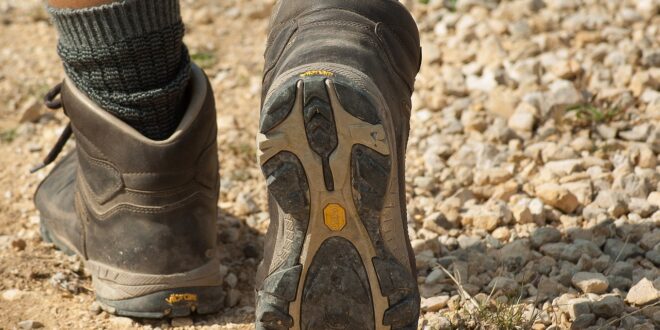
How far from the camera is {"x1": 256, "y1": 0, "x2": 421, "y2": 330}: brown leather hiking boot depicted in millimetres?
1812

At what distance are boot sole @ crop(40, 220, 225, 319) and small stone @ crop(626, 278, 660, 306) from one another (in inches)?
39.7

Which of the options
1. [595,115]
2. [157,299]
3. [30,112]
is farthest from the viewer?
[30,112]

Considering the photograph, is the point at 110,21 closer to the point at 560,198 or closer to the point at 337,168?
the point at 337,168

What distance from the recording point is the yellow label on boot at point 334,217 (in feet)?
6.22

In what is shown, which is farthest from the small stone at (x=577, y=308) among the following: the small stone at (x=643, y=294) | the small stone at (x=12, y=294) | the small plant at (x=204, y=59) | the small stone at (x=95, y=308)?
the small plant at (x=204, y=59)

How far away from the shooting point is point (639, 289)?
7.50 ft

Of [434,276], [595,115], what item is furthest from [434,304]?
[595,115]

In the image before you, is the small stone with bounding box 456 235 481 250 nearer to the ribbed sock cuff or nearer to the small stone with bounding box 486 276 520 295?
the small stone with bounding box 486 276 520 295

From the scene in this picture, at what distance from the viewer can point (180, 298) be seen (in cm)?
238

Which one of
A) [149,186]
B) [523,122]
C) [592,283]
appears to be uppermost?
[149,186]

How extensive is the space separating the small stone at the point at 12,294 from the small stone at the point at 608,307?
1.44 meters

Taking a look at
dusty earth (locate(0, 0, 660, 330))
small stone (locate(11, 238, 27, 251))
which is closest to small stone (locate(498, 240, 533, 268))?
dusty earth (locate(0, 0, 660, 330))

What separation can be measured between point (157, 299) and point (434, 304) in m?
0.68

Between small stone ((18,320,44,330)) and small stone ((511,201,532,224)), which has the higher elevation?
small stone ((511,201,532,224))
